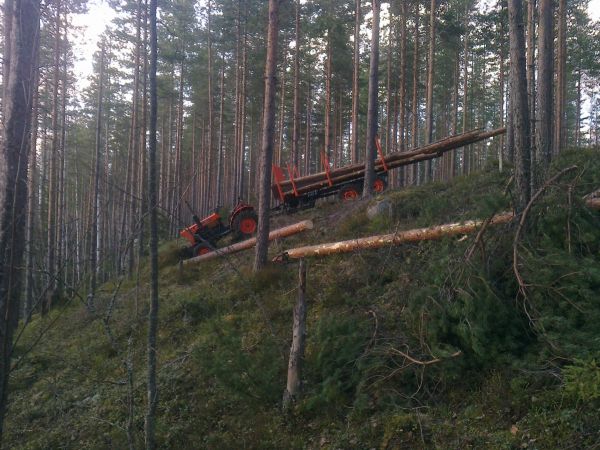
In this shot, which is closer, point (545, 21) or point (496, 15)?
point (545, 21)

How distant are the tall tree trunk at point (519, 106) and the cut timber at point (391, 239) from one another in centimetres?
46

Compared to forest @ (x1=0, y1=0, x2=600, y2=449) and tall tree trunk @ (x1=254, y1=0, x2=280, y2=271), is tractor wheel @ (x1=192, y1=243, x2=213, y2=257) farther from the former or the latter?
tall tree trunk @ (x1=254, y1=0, x2=280, y2=271)

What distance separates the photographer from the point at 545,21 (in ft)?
38.5

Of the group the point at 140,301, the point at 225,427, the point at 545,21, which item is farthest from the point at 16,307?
the point at 545,21

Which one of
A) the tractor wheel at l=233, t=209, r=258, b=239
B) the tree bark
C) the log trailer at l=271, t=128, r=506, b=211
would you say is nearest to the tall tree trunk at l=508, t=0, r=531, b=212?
the tree bark

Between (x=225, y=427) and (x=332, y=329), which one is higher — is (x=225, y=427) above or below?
below

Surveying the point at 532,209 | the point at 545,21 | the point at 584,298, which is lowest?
the point at 584,298

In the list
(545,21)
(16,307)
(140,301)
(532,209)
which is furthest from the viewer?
(140,301)

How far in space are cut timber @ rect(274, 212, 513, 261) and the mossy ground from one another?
0.74 feet

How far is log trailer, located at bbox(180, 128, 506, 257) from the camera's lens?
15203 mm

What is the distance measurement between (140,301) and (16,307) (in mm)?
9758

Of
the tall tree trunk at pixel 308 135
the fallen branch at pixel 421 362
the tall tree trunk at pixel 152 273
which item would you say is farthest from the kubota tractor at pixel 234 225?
the tall tree trunk at pixel 308 135

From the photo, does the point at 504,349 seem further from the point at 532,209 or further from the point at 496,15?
the point at 496,15

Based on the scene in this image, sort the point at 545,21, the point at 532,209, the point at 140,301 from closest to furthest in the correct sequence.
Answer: the point at 532,209 → the point at 545,21 → the point at 140,301
